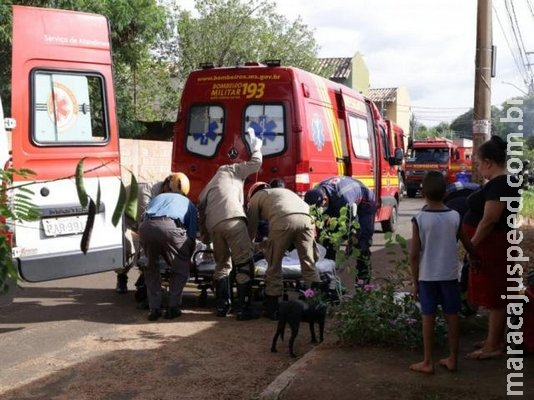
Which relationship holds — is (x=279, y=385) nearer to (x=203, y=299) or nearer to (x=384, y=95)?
(x=203, y=299)

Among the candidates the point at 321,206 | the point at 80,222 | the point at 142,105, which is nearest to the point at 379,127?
the point at 321,206

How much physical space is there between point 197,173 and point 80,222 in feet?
9.61

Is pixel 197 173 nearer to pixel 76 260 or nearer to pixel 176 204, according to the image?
pixel 176 204

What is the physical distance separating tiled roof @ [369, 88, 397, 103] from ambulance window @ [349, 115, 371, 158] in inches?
1925

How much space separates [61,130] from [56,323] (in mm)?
1912

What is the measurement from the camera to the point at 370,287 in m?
5.66

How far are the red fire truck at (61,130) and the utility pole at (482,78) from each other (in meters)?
5.36

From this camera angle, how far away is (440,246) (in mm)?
4684

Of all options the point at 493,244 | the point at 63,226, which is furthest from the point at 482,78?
the point at 63,226

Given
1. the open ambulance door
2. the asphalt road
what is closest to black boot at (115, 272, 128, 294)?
the asphalt road

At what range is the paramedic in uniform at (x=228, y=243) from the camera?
7012mm

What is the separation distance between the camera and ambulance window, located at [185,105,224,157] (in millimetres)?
9242

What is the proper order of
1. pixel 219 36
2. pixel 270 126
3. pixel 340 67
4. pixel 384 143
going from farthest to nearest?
pixel 340 67 < pixel 219 36 < pixel 384 143 < pixel 270 126

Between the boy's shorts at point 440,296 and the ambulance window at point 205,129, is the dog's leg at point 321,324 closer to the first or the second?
the boy's shorts at point 440,296
